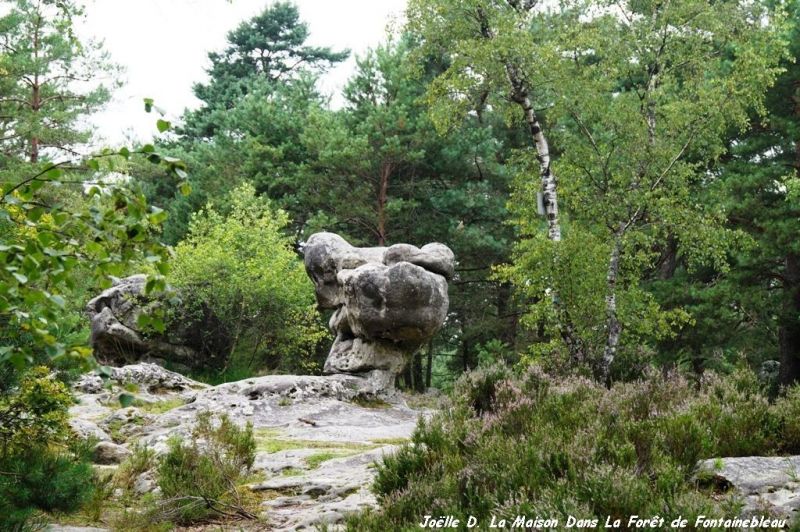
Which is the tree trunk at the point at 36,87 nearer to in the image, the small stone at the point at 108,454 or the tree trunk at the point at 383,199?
the tree trunk at the point at 383,199

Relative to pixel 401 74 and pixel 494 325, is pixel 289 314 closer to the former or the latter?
pixel 494 325

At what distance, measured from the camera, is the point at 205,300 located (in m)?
18.6

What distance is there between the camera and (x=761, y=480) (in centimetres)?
457

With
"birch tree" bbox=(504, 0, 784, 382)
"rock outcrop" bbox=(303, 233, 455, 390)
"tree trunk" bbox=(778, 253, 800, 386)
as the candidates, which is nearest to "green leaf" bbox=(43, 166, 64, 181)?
"birch tree" bbox=(504, 0, 784, 382)

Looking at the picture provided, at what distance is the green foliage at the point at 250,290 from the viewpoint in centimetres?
1866

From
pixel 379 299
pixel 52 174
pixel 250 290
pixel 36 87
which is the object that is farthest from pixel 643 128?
pixel 36 87

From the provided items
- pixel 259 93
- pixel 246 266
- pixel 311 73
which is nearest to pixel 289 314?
pixel 246 266

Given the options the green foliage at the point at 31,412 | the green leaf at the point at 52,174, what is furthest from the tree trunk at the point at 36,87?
the green leaf at the point at 52,174

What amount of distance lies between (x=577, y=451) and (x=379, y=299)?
10395 millimetres

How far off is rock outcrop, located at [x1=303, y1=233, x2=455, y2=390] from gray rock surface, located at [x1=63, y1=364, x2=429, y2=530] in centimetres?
63

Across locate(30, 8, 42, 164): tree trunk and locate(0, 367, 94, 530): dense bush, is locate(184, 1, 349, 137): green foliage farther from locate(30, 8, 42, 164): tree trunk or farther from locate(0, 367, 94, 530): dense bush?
locate(0, 367, 94, 530): dense bush

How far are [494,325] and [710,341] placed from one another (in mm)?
7220

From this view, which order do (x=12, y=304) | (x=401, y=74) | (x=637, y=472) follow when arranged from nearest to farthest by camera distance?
(x=12, y=304) → (x=637, y=472) → (x=401, y=74)

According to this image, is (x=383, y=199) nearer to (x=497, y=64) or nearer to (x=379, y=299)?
(x=379, y=299)
